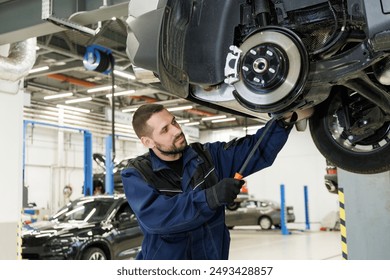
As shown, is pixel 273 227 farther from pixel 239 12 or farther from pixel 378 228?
pixel 239 12

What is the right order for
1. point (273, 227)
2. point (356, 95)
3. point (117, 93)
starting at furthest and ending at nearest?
point (273, 227)
point (117, 93)
point (356, 95)

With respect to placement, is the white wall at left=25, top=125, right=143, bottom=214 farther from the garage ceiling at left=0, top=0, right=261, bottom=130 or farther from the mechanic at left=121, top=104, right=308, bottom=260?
the mechanic at left=121, top=104, right=308, bottom=260


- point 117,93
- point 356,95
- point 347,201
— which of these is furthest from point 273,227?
point 356,95

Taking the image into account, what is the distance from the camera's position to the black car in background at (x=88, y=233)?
6.57 metres

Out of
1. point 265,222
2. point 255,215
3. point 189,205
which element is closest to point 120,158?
point 255,215

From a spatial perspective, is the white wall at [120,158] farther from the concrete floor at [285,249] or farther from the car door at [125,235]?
the car door at [125,235]

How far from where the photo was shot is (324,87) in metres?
2.09

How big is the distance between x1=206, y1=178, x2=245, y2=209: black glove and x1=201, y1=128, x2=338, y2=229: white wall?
1673 cm

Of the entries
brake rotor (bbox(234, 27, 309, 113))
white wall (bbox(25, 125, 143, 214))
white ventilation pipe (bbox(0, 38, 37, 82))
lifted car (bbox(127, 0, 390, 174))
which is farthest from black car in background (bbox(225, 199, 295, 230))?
brake rotor (bbox(234, 27, 309, 113))

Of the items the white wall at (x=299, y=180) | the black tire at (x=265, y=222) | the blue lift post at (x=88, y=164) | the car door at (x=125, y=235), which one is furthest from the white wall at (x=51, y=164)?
the car door at (x=125, y=235)

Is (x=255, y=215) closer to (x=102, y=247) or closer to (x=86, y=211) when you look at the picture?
(x=86, y=211)

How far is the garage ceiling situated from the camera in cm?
990

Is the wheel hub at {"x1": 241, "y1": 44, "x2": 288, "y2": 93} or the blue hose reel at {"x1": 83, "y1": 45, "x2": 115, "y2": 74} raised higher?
the blue hose reel at {"x1": 83, "y1": 45, "x2": 115, "y2": 74}
